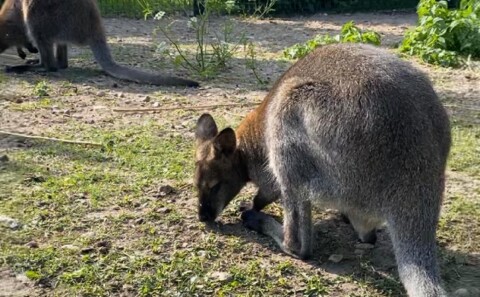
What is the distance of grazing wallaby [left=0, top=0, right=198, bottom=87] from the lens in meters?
7.99

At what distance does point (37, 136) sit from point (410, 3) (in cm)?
1016

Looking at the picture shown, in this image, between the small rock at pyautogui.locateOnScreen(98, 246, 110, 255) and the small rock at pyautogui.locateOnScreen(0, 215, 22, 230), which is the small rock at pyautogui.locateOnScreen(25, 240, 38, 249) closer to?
the small rock at pyautogui.locateOnScreen(0, 215, 22, 230)

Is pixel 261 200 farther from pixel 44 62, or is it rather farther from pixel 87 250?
pixel 44 62

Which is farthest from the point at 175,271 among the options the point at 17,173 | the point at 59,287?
the point at 17,173

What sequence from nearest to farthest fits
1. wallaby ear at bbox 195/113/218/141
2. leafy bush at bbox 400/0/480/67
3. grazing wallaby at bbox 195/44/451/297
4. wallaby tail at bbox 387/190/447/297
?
wallaby tail at bbox 387/190/447/297 → grazing wallaby at bbox 195/44/451/297 → wallaby ear at bbox 195/113/218/141 → leafy bush at bbox 400/0/480/67

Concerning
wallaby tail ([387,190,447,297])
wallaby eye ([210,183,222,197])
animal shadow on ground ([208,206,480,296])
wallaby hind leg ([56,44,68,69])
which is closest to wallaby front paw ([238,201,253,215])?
animal shadow on ground ([208,206,480,296])

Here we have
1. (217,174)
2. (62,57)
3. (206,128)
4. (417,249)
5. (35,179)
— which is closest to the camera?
(417,249)

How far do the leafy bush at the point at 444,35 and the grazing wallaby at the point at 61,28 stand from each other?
11.1 feet

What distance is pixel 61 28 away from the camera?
804 cm

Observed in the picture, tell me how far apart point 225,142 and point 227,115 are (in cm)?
212

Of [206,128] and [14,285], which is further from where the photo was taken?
[206,128]

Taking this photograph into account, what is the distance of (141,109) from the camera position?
6.64 m

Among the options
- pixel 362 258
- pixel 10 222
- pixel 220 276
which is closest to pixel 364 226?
pixel 362 258

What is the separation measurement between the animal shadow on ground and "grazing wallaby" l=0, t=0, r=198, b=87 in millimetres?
4001
